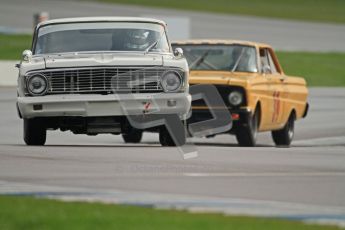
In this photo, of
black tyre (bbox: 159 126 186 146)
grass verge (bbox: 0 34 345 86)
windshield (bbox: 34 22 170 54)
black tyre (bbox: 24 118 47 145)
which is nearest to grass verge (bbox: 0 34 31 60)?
grass verge (bbox: 0 34 345 86)

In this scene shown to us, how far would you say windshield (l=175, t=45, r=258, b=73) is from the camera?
57.0 ft

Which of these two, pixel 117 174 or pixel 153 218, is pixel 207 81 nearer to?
pixel 117 174

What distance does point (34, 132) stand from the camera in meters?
14.4

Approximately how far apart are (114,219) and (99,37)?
7373 mm

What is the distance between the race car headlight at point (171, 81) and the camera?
14.0m

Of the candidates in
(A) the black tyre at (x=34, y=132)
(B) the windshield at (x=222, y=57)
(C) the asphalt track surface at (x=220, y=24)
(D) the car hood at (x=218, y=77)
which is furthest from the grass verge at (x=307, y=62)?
(A) the black tyre at (x=34, y=132)

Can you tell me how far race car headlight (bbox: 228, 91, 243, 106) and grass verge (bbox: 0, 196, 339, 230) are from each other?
8.09 meters

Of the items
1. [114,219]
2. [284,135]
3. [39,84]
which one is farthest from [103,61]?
[114,219]

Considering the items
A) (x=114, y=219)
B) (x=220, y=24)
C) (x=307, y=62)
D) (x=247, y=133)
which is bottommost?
(x=220, y=24)

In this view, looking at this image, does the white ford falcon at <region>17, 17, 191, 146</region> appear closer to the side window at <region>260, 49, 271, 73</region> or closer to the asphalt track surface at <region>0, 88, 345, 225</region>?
the asphalt track surface at <region>0, 88, 345, 225</region>

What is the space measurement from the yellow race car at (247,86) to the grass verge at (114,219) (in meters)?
8.11

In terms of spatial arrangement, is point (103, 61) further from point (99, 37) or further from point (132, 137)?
point (132, 137)

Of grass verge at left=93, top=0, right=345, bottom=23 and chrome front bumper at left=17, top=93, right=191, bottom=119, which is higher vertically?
chrome front bumper at left=17, top=93, right=191, bottom=119

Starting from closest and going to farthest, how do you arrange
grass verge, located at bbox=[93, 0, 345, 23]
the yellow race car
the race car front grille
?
the race car front grille → the yellow race car → grass verge, located at bbox=[93, 0, 345, 23]
